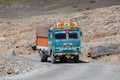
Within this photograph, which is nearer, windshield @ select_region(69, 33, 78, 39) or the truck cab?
the truck cab

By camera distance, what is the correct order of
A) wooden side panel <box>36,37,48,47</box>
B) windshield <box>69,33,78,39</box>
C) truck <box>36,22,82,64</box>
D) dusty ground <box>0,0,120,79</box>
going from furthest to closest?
dusty ground <box>0,0,120,79</box> → wooden side panel <box>36,37,48,47</box> → windshield <box>69,33,78,39</box> → truck <box>36,22,82,64</box>

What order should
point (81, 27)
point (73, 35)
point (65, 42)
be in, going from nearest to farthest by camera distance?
1. point (65, 42)
2. point (73, 35)
3. point (81, 27)

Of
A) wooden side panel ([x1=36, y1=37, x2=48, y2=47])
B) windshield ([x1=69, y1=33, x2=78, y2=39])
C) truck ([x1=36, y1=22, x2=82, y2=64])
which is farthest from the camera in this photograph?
wooden side panel ([x1=36, y1=37, x2=48, y2=47])

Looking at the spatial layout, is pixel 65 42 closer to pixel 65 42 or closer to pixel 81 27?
pixel 65 42

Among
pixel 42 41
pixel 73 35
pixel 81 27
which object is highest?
pixel 81 27

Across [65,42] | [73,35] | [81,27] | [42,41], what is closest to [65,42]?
[65,42]

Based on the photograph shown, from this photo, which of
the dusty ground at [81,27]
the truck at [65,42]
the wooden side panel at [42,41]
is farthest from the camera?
the dusty ground at [81,27]

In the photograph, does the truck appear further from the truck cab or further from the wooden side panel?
the wooden side panel

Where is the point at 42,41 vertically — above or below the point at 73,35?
below

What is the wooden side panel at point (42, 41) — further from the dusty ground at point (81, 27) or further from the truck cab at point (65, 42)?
the dusty ground at point (81, 27)

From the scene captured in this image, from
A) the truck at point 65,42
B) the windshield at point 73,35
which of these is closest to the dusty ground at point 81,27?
the truck at point 65,42

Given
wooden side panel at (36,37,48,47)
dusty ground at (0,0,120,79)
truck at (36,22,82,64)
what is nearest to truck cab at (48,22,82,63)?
truck at (36,22,82,64)

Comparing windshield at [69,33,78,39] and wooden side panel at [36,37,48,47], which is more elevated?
windshield at [69,33,78,39]

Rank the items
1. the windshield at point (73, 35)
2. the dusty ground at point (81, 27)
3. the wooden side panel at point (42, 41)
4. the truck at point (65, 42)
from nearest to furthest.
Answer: the truck at point (65, 42) → the windshield at point (73, 35) → the wooden side panel at point (42, 41) → the dusty ground at point (81, 27)
